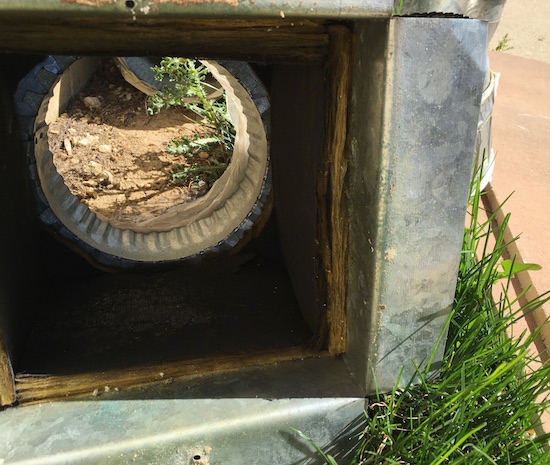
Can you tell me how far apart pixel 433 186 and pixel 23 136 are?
4.03 feet

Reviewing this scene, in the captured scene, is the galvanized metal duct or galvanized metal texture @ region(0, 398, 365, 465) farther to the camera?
the galvanized metal duct

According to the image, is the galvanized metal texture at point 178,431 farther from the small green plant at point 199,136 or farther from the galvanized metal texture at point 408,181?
the small green plant at point 199,136

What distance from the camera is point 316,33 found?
105 cm

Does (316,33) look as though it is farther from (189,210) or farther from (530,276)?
(189,210)

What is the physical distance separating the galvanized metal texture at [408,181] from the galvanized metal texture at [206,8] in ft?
0.23

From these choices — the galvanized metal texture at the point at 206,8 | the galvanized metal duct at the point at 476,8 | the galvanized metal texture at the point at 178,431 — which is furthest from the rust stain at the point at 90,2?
the galvanized metal texture at the point at 178,431

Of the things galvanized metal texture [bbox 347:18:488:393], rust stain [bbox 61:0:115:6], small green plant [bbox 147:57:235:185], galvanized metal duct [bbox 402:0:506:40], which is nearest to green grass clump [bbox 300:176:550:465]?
galvanized metal texture [bbox 347:18:488:393]

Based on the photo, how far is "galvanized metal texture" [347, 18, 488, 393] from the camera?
904mm

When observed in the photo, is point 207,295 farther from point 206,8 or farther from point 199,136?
point 199,136

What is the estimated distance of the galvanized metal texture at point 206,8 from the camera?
771 millimetres

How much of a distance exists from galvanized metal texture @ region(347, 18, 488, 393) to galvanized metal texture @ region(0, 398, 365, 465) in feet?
0.41

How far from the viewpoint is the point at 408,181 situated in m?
0.97

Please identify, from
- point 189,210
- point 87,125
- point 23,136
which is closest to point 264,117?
point 23,136

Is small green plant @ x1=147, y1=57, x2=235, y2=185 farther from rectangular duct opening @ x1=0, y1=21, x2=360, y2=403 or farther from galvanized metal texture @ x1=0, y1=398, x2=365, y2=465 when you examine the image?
galvanized metal texture @ x1=0, y1=398, x2=365, y2=465
